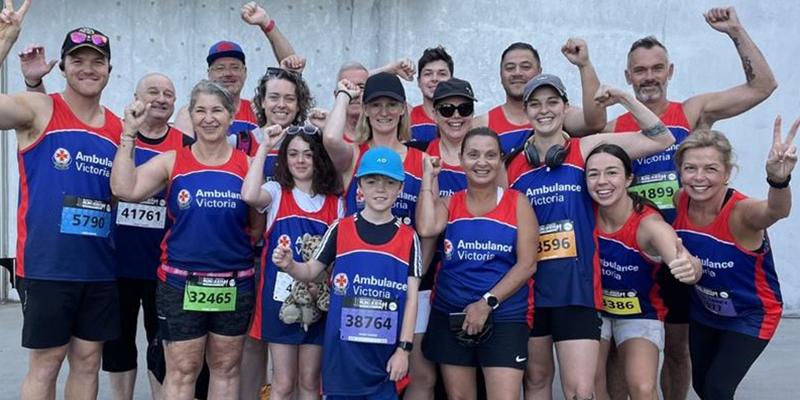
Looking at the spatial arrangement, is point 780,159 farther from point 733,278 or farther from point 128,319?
point 128,319

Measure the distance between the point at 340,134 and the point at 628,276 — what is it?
5.29ft

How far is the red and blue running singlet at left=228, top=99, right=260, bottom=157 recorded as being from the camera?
15.7 ft

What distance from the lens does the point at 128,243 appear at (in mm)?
4629

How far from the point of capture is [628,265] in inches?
164

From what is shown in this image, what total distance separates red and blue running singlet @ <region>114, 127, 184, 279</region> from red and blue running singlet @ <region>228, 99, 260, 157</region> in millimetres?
345

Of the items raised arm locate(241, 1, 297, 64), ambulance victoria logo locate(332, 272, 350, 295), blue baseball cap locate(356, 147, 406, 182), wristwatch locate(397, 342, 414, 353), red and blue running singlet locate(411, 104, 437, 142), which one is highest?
raised arm locate(241, 1, 297, 64)

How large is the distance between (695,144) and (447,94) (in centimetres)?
127

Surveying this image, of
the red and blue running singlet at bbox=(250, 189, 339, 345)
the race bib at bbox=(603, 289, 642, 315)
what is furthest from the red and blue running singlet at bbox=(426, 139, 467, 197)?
the race bib at bbox=(603, 289, 642, 315)

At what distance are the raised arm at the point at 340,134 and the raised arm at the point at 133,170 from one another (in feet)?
2.64

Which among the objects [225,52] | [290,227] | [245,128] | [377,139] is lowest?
[290,227]

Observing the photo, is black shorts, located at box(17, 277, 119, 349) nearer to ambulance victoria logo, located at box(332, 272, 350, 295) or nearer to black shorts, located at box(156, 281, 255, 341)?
black shorts, located at box(156, 281, 255, 341)

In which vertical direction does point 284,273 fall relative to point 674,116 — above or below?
below

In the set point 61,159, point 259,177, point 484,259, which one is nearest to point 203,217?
point 259,177

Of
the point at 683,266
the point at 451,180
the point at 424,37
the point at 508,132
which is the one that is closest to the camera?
the point at 683,266
